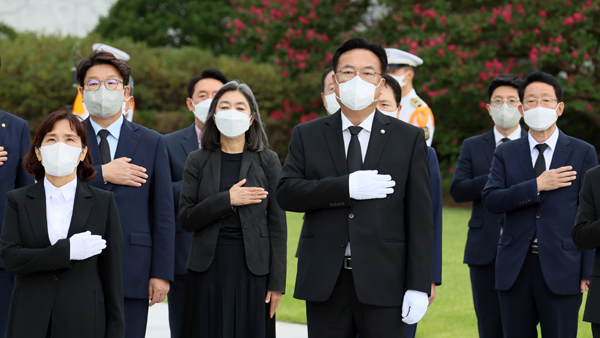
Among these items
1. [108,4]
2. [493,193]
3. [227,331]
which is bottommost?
[227,331]

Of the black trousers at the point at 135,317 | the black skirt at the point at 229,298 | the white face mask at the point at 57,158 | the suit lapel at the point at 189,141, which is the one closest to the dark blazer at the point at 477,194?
the black skirt at the point at 229,298

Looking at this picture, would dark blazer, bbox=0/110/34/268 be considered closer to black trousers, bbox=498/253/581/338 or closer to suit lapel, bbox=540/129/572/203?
black trousers, bbox=498/253/581/338

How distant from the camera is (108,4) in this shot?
37.8m

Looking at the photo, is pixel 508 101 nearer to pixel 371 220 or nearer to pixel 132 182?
pixel 371 220

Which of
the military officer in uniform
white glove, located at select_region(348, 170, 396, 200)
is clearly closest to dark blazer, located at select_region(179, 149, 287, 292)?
white glove, located at select_region(348, 170, 396, 200)

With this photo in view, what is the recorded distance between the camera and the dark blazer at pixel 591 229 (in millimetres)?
3476

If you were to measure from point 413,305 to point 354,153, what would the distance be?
0.72 meters

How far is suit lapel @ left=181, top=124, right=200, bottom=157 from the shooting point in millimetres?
5145

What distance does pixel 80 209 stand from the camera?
3.47 meters

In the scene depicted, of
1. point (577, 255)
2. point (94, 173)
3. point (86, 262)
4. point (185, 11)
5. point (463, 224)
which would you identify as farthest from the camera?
point (185, 11)

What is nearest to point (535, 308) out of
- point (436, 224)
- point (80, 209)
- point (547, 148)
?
point (436, 224)

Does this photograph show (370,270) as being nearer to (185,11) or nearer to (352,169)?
(352,169)

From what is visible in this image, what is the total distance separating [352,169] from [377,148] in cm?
15

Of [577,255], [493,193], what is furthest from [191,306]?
[577,255]
